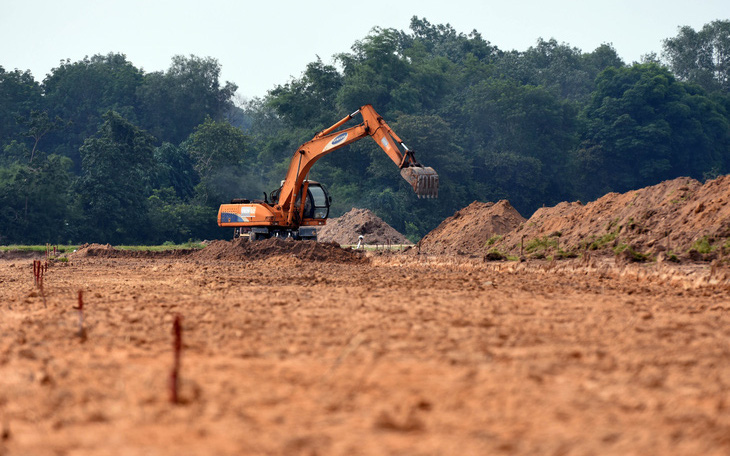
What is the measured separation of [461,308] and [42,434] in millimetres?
7039

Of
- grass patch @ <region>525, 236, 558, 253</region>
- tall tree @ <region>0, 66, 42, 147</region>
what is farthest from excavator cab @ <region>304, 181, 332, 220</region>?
tall tree @ <region>0, 66, 42, 147</region>

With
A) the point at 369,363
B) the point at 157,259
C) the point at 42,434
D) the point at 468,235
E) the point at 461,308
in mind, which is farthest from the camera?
the point at 468,235

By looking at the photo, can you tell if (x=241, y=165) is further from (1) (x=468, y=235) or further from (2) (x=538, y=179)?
(1) (x=468, y=235)

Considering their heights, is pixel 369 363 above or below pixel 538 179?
below

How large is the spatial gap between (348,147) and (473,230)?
3026 centimetres

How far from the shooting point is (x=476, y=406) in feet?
19.8

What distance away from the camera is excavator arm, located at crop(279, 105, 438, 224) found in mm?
27984

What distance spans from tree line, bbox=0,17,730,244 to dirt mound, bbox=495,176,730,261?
31292mm

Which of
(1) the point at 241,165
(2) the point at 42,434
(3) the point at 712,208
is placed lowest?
(2) the point at 42,434

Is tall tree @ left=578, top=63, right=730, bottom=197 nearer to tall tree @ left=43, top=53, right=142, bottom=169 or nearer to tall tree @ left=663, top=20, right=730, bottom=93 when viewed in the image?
tall tree @ left=663, top=20, right=730, bottom=93

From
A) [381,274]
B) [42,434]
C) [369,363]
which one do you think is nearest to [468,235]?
[381,274]

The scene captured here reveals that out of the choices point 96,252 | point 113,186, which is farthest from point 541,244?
point 113,186

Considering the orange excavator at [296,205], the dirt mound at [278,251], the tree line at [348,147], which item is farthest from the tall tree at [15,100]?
the dirt mound at [278,251]

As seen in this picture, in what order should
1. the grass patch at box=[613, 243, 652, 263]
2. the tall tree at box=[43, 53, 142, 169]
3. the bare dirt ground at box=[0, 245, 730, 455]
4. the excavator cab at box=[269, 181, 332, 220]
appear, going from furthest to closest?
the tall tree at box=[43, 53, 142, 169] → the excavator cab at box=[269, 181, 332, 220] → the grass patch at box=[613, 243, 652, 263] → the bare dirt ground at box=[0, 245, 730, 455]
